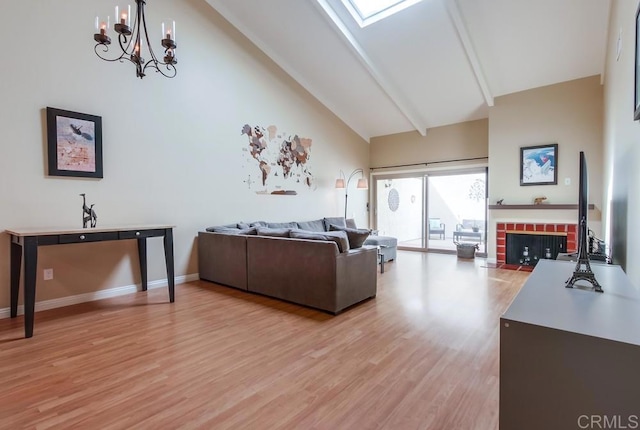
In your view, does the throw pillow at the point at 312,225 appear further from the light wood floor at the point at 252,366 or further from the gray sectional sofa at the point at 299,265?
the light wood floor at the point at 252,366

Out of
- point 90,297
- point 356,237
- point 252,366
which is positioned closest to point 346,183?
point 356,237

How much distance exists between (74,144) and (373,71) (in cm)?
445

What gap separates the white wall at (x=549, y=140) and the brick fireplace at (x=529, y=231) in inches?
3.4

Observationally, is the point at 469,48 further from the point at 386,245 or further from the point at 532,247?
the point at 532,247

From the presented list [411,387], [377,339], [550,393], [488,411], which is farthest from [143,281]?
[550,393]

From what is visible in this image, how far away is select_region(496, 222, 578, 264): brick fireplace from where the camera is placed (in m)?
5.15

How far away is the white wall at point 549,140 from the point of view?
4926 millimetres

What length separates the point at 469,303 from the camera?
3.50m

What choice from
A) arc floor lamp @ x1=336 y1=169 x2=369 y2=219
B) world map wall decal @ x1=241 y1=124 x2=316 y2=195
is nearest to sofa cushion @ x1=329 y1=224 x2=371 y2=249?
world map wall decal @ x1=241 y1=124 x2=316 y2=195

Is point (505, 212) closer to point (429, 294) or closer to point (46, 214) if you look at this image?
point (429, 294)

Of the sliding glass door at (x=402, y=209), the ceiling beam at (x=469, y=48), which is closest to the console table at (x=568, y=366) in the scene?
the ceiling beam at (x=469, y=48)

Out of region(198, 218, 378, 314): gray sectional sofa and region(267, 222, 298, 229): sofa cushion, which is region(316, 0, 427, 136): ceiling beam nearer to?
region(267, 222, 298, 229): sofa cushion

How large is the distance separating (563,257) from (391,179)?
5.18 meters

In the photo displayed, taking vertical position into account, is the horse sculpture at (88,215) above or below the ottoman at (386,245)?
above
